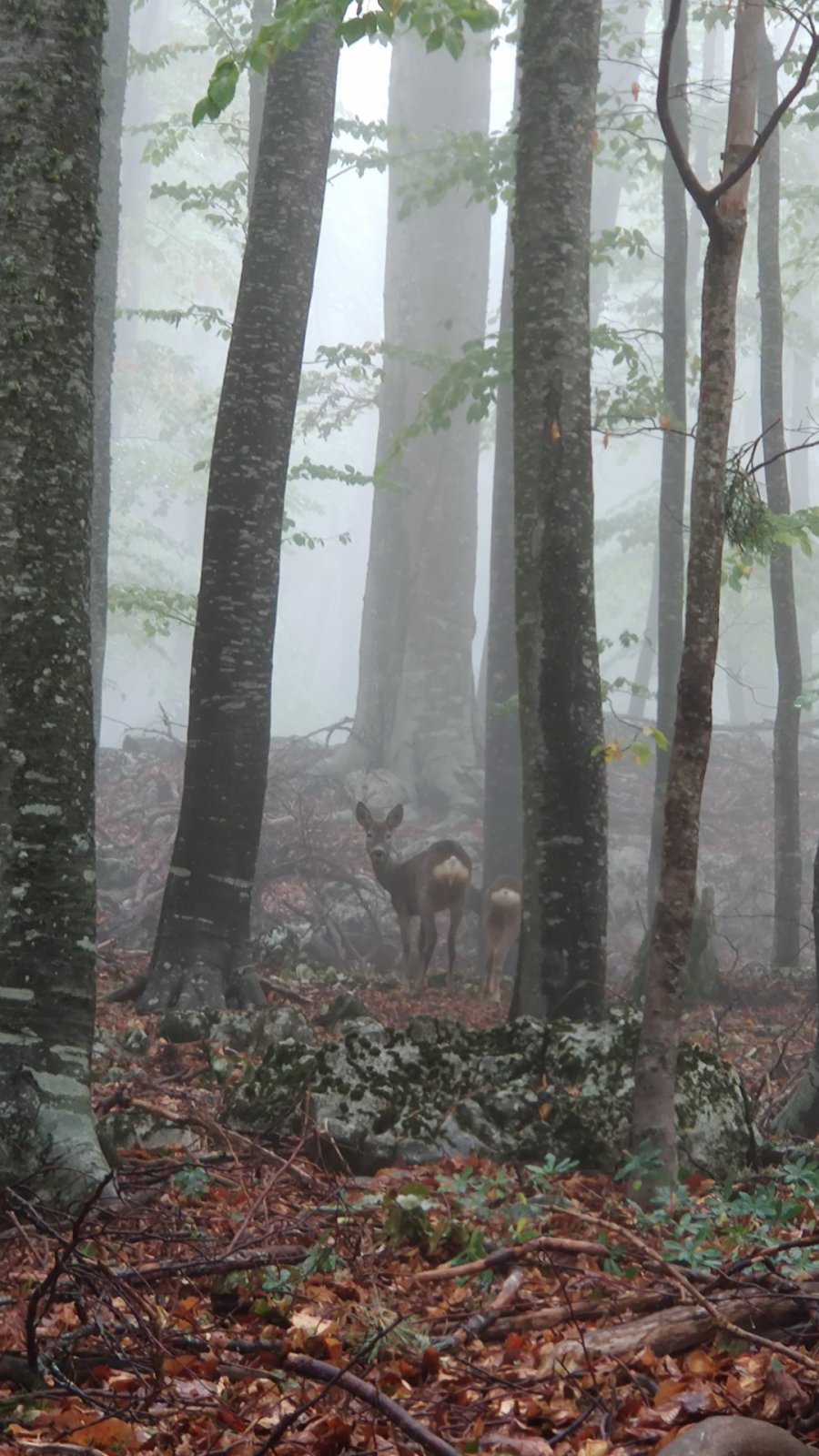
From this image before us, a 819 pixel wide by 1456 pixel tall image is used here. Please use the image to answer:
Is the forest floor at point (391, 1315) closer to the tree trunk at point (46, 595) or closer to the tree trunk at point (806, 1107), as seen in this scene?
the tree trunk at point (46, 595)

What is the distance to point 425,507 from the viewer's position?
19219mm

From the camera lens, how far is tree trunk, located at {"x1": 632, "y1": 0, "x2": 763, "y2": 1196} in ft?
16.0

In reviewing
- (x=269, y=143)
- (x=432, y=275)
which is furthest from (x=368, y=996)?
(x=432, y=275)

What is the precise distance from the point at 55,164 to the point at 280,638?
8811 centimetres

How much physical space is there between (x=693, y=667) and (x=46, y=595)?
8.22 ft

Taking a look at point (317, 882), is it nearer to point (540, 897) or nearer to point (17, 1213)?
point (540, 897)

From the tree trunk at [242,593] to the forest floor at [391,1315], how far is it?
330cm

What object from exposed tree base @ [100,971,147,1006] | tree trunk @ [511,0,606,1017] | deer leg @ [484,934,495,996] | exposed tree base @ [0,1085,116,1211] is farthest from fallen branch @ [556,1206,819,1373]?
deer leg @ [484,934,495,996]

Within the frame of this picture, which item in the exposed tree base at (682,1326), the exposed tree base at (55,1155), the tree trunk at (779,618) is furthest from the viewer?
the tree trunk at (779,618)

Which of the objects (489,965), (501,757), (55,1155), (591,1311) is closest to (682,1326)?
(591,1311)

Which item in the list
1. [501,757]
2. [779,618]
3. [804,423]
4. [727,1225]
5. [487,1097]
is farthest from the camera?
[804,423]

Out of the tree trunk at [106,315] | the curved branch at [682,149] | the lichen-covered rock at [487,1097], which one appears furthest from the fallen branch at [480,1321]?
the tree trunk at [106,315]

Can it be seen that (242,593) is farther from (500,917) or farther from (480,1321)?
(480,1321)

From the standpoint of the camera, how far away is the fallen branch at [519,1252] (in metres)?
3.70
